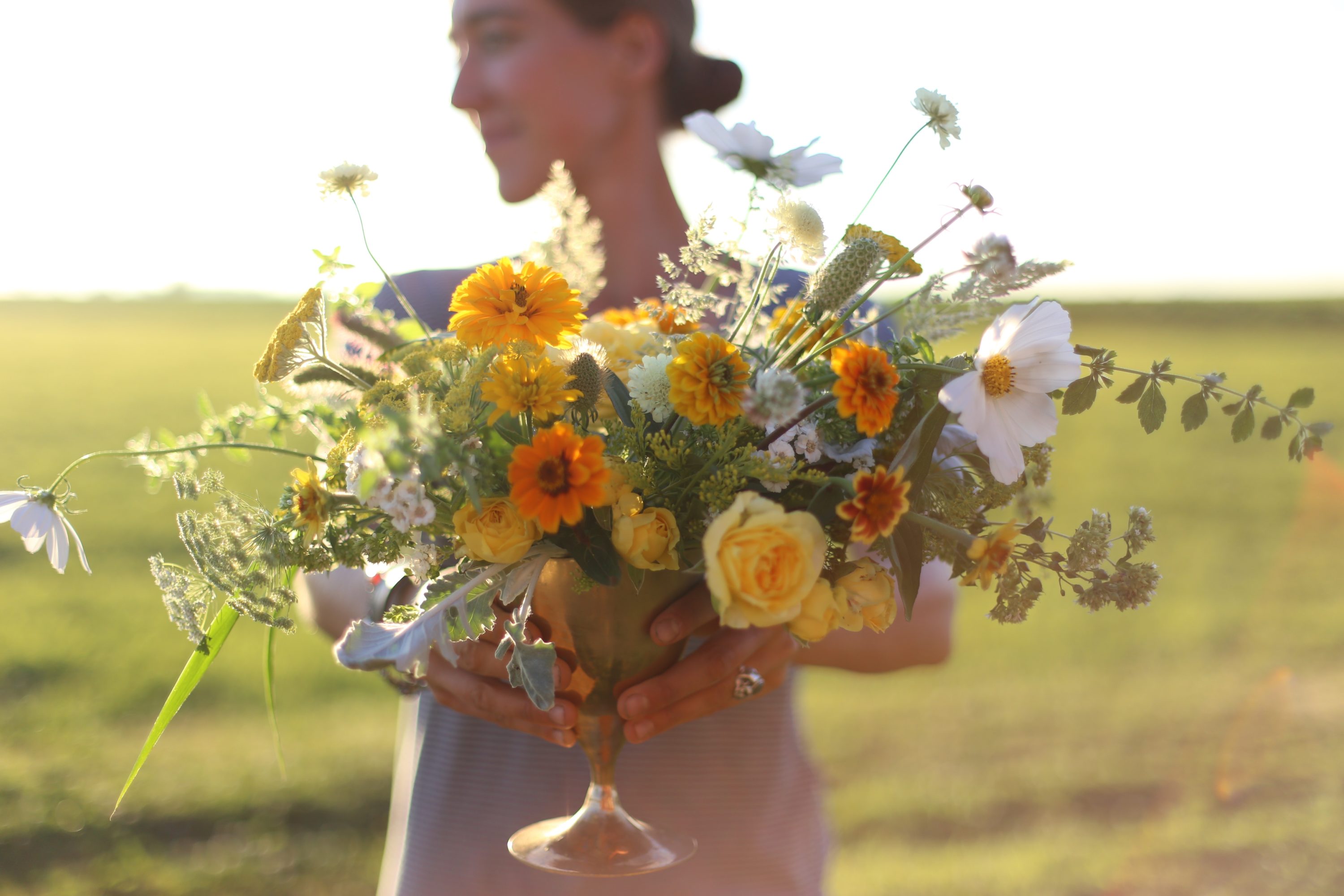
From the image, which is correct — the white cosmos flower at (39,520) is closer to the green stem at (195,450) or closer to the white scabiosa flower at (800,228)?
the green stem at (195,450)

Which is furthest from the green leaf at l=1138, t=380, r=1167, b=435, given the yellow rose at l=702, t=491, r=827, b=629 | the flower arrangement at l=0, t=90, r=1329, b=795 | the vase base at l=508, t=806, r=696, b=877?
the vase base at l=508, t=806, r=696, b=877

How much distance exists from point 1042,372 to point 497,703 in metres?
0.56

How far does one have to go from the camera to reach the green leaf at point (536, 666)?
0.69 m

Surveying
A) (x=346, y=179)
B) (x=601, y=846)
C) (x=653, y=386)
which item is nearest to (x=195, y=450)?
(x=346, y=179)

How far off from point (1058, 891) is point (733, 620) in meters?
2.70

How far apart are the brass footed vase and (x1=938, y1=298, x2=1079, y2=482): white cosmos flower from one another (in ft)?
0.82

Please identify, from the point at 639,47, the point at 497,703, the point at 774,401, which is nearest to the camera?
the point at 774,401

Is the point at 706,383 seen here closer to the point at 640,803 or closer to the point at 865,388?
the point at 865,388

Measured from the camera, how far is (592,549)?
27.6 inches

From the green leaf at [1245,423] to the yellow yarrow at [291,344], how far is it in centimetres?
71

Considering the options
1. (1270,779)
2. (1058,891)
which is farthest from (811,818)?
(1270,779)

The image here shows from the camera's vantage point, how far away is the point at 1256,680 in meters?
4.62

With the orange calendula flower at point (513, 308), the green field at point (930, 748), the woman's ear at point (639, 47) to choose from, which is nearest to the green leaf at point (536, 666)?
the orange calendula flower at point (513, 308)

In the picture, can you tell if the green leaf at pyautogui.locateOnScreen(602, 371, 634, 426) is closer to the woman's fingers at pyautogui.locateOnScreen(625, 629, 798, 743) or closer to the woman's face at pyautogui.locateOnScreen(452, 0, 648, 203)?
the woman's fingers at pyautogui.locateOnScreen(625, 629, 798, 743)
